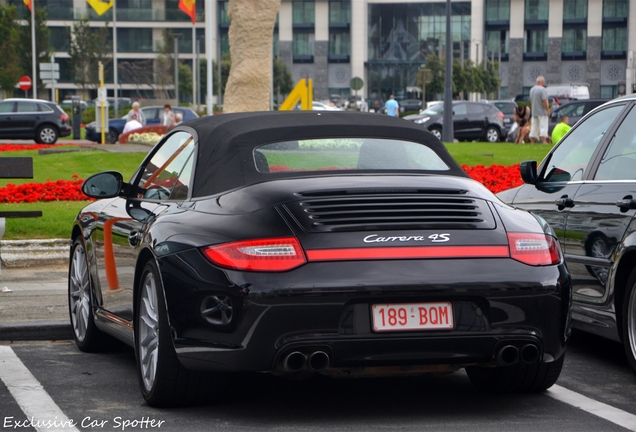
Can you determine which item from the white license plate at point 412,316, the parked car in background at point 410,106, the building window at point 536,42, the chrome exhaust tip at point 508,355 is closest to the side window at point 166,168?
the white license plate at point 412,316

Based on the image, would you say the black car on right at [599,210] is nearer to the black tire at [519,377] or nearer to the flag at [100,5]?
the black tire at [519,377]

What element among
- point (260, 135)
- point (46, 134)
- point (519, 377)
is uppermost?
point (260, 135)

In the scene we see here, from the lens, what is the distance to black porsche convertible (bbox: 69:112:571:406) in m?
4.86

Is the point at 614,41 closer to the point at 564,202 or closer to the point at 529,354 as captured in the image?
the point at 564,202

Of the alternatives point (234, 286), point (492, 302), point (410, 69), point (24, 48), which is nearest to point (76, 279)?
point (234, 286)

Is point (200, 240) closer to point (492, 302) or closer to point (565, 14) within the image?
point (492, 302)

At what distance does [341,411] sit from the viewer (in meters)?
5.49

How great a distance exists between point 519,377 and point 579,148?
222 centimetres

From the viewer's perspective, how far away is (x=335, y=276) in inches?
191

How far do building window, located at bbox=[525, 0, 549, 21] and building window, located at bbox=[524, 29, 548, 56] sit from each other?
1.19 metres

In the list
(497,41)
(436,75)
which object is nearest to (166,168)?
(436,75)

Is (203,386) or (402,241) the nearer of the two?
(402,241)

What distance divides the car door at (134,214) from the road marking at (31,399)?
1.98 feet

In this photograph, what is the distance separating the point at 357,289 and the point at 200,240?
2.58 ft
